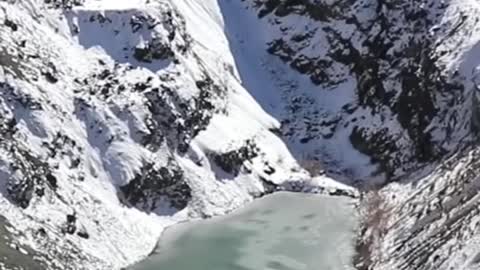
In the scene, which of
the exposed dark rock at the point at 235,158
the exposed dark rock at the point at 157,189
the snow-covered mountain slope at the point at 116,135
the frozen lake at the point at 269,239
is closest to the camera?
the snow-covered mountain slope at the point at 116,135

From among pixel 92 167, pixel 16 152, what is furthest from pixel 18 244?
pixel 92 167

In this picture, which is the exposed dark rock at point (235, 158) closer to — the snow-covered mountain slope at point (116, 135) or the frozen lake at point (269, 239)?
the snow-covered mountain slope at point (116, 135)

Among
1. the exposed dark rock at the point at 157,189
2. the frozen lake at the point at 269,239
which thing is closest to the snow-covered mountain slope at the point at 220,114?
the exposed dark rock at the point at 157,189

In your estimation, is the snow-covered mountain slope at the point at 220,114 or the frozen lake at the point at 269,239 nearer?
the snow-covered mountain slope at the point at 220,114

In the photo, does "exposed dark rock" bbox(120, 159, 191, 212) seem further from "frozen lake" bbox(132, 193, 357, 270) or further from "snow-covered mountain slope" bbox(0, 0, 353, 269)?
"frozen lake" bbox(132, 193, 357, 270)

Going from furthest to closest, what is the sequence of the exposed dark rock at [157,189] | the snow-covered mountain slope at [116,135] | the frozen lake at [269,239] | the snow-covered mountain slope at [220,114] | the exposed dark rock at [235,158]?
the exposed dark rock at [235,158] < the exposed dark rock at [157,189] < the frozen lake at [269,239] < the snow-covered mountain slope at [220,114] < the snow-covered mountain slope at [116,135]

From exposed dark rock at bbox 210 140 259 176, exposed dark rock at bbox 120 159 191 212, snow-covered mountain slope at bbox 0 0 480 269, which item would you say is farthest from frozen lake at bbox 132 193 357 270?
exposed dark rock at bbox 210 140 259 176
